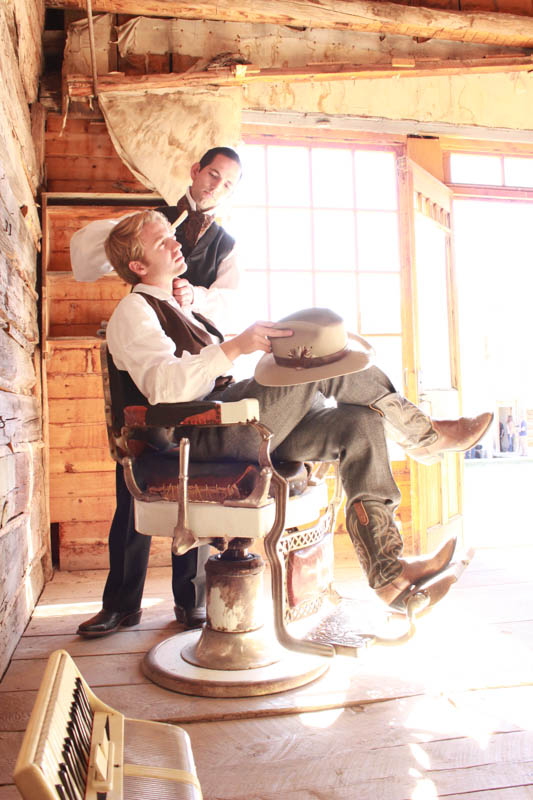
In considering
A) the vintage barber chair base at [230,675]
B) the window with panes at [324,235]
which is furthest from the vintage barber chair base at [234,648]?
the window with panes at [324,235]

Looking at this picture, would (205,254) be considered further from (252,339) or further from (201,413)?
(201,413)

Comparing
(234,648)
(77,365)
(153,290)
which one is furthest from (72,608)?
(153,290)

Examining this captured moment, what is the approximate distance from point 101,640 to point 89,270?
1.30 metres

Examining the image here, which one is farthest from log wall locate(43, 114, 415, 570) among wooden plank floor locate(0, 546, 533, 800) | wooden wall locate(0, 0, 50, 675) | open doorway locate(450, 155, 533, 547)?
open doorway locate(450, 155, 533, 547)

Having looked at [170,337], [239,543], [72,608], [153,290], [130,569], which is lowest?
[72,608]

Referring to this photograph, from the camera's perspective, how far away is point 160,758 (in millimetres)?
1215

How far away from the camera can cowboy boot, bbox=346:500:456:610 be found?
5.41 feet

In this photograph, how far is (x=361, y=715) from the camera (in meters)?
1.70

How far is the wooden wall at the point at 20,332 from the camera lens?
2215mm

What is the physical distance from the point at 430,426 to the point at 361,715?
2.52ft

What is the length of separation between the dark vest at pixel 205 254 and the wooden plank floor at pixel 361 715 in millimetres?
1364

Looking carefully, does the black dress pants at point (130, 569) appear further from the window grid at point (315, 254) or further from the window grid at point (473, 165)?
the window grid at point (473, 165)

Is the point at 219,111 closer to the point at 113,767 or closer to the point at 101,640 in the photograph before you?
the point at 101,640

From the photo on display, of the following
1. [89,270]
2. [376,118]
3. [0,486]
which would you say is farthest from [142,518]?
[376,118]
